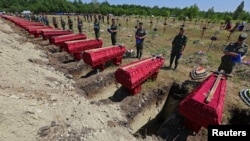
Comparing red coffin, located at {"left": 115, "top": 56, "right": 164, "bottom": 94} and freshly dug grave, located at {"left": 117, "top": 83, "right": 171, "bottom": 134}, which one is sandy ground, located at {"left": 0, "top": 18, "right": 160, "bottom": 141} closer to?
freshly dug grave, located at {"left": 117, "top": 83, "right": 171, "bottom": 134}

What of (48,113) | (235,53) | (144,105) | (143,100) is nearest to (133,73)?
(143,100)

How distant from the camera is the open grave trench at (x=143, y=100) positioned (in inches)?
232

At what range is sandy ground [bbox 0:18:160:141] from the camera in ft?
13.7

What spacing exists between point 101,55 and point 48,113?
4034 mm

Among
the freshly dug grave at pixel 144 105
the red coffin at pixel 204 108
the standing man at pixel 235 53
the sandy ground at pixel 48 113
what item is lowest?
the freshly dug grave at pixel 144 105

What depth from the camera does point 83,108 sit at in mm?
5828

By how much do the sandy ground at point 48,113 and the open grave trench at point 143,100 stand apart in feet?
1.77

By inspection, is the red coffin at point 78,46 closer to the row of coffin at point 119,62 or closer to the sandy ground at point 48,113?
the row of coffin at point 119,62

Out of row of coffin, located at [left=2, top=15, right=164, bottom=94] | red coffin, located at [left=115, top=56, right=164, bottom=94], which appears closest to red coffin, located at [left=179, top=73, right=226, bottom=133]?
red coffin, located at [left=115, top=56, right=164, bottom=94]

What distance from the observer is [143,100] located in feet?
23.3

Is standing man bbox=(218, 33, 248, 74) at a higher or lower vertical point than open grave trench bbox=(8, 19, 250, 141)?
higher

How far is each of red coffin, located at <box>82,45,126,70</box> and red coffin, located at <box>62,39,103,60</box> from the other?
5.99 ft

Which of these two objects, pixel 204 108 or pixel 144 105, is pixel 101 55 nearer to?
pixel 144 105

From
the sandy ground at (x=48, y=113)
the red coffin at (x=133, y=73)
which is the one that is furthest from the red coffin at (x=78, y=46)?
the red coffin at (x=133, y=73)
